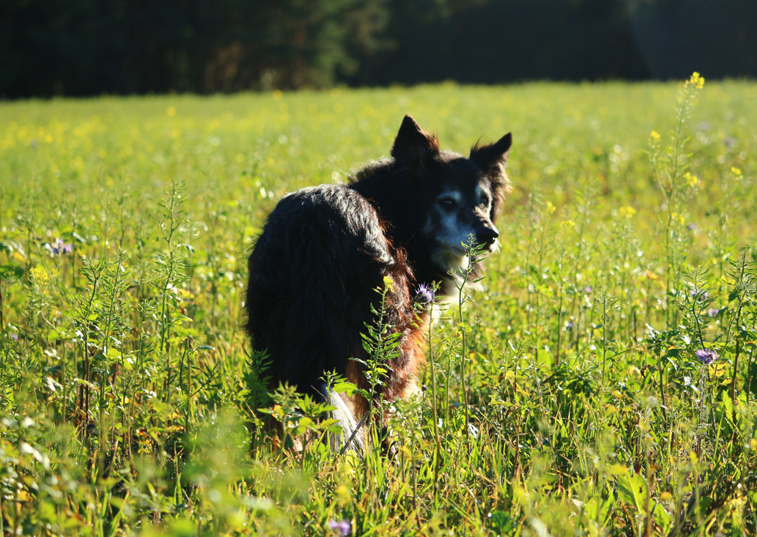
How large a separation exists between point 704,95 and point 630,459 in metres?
19.8

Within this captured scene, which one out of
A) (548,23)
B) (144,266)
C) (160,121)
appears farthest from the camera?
(548,23)

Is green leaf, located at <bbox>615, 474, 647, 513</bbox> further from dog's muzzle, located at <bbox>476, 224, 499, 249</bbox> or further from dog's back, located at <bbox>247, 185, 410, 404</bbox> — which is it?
dog's muzzle, located at <bbox>476, 224, 499, 249</bbox>

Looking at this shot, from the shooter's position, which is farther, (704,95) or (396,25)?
(396,25)

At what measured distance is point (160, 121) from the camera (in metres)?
15.5

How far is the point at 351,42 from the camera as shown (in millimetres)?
45844

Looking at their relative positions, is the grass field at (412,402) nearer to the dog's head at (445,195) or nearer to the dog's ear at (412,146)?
the dog's head at (445,195)

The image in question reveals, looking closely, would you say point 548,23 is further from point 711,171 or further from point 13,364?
point 13,364

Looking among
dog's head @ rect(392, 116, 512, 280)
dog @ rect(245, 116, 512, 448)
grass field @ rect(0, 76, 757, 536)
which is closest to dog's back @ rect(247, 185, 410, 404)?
dog @ rect(245, 116, 512, 448)

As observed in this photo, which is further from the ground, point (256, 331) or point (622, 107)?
point (622, 107)

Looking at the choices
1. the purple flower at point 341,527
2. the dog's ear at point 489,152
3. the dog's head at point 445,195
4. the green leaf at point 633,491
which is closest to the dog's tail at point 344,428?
the purple flower at point 341,527

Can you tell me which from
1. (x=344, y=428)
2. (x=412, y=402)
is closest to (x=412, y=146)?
(x=344, y=428)

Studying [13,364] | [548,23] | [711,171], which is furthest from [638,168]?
[548,23]

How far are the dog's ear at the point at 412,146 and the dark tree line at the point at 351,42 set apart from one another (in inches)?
1187

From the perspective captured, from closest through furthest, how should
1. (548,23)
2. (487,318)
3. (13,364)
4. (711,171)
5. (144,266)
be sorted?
(13,364)
(144,266)
(487,318)
(711,171)
(548,23)
